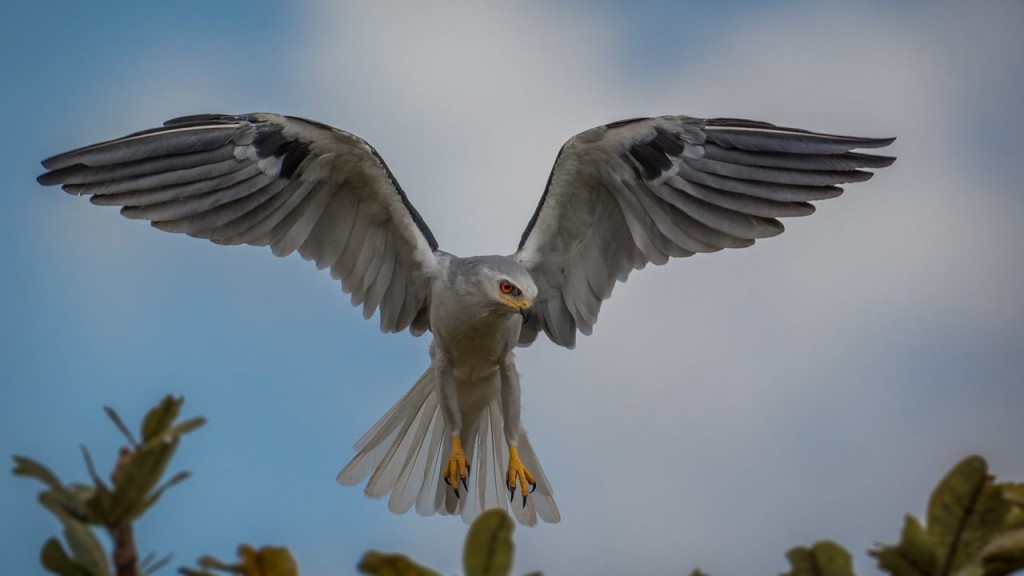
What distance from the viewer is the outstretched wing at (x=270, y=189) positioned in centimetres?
916

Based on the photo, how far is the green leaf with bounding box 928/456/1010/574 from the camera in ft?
4.89

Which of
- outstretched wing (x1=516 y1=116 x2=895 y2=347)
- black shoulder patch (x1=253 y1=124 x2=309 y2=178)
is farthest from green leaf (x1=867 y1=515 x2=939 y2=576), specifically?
black shoulder patch (x1=253 y1=124 x2=309 y2=178)

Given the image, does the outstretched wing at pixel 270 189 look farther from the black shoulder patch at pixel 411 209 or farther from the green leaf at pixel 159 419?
the green leaf at pixel 159 419

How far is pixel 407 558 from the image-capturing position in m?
1.39

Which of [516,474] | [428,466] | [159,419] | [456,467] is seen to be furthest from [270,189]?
[159,419]

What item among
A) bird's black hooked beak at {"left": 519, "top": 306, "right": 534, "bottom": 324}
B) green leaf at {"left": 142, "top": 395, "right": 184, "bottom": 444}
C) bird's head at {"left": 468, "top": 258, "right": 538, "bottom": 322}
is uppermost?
bird's head at {"left": 468, "top": 258, "right": 538, "bottom": 322}

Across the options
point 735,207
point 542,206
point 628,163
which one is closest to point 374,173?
point 542,206

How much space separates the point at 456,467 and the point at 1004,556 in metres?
7.95

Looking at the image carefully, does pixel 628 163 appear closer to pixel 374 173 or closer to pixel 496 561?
pixel 374 173

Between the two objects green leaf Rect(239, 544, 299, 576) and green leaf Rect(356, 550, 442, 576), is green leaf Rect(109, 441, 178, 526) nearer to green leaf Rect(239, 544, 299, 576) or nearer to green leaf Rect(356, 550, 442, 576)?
green leaf Rect(239, 544, 299, 576)

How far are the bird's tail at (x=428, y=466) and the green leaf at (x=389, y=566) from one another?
8.79 metres

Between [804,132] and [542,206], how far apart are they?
6.90 ft

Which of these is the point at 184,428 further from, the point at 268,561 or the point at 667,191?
the point at 667,191

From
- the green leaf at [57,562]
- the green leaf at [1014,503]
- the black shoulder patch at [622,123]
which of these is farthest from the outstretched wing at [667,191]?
the green leaf at [57,562]
